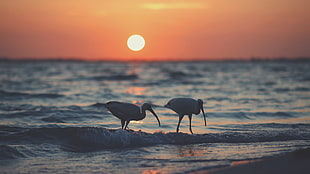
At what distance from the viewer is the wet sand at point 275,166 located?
6.01m

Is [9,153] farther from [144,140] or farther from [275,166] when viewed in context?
[275,166]

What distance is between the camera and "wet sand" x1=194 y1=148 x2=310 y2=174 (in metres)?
6.01

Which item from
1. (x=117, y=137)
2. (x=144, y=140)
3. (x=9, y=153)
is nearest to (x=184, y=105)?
(x=144, y=140)

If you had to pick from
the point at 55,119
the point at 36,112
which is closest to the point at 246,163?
the point at 55,119

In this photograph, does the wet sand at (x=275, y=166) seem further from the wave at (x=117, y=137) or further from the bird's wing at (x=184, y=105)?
the bird's wing at (x=184, y=105)

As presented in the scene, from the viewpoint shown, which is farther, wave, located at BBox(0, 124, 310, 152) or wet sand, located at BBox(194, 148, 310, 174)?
wave, located at BBox(0, 124, 310, 152)

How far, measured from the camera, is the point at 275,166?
6352mm

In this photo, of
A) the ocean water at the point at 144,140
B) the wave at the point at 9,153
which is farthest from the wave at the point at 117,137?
the wave at the point at 9,153

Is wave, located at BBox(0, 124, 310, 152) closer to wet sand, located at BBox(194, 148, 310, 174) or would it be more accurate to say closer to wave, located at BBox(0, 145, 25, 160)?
wave, located at BBox(0, 145, 25, 160)

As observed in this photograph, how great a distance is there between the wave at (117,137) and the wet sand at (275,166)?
205 centimetres

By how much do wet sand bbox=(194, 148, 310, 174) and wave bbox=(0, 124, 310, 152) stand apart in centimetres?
205

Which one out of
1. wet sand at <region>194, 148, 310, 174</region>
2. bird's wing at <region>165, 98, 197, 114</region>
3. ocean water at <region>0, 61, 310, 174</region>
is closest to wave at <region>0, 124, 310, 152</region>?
ocean water at <region>0, 61, 310, 174</region>

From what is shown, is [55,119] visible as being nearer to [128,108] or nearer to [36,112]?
[36,112]

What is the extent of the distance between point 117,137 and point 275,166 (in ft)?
12.2
